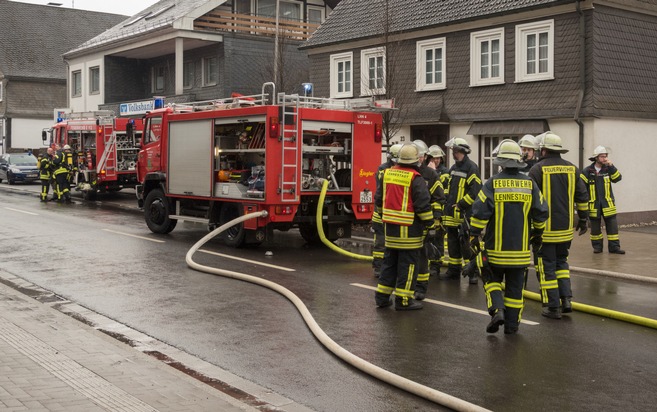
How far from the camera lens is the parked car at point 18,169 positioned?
3628 centimetres

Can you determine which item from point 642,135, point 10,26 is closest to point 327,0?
point 642,135

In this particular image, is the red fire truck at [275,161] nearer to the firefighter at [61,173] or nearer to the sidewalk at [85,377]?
the sidewalk at [85,377]

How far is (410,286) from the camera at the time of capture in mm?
8984

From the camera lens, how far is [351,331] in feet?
26.3

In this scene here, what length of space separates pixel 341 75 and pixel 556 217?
18899mm

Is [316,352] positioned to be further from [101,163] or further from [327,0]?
[327,0]

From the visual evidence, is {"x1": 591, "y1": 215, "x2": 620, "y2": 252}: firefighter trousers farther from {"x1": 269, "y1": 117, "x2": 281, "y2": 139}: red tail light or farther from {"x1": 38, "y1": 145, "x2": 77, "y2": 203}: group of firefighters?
{"x1": 38, "y1": 145, "x2": 77, "y2": 203}: group of firefighters

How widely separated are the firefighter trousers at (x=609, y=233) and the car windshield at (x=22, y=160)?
95.0 ft

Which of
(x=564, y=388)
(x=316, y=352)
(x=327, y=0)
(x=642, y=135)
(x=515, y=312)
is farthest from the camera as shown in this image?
(x=327, y=0)

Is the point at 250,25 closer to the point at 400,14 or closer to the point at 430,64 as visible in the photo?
the point at 400,14

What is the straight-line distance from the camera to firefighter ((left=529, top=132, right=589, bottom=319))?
8.78 metres

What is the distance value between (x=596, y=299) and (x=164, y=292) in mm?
5400

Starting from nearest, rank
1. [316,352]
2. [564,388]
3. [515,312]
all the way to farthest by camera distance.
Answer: [564,388], [316,352], [515,312]

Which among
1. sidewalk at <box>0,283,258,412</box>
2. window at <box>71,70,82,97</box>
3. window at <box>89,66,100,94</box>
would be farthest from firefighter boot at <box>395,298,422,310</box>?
window at <box>71,70,82,97</box>
